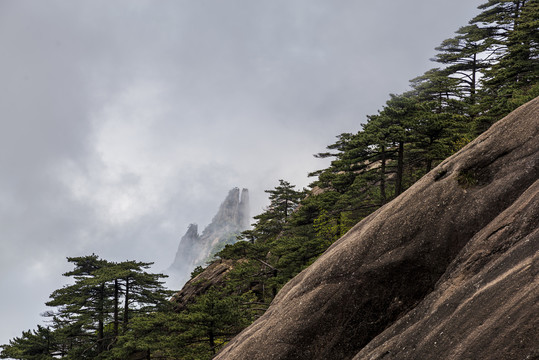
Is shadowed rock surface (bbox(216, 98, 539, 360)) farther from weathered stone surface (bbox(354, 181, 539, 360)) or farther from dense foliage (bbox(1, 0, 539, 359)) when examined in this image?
dense foliage (bbox(1, 0, 539, 359))

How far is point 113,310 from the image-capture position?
2803cm

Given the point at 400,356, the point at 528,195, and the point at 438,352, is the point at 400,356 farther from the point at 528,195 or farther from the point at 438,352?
the point at 528,195

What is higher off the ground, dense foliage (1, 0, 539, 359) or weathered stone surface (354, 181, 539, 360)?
dense foliage (1, 0, 539, 359)

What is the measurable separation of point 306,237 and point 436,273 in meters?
18.4

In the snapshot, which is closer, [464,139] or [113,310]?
[464,139]

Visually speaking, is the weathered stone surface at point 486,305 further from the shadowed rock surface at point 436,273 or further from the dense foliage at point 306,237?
the dense foliage at point 306,237

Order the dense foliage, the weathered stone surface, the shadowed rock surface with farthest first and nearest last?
the dense foliage → the shadowed rock surface → the weathered stone surface

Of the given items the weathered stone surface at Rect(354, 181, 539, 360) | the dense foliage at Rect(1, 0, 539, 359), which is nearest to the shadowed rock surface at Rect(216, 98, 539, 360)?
the weathered stone surface at Rect(354, 181, 539, 360)

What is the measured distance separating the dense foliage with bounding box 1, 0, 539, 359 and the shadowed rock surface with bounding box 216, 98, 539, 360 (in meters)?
10.4

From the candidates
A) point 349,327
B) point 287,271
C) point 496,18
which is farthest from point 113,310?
point 496,18

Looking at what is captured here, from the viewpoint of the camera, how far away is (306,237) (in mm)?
25781

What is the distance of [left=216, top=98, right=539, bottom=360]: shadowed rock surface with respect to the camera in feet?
17.5

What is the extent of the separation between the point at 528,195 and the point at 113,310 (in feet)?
103

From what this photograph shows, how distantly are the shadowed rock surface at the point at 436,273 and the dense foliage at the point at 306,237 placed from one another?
10.4 metres
